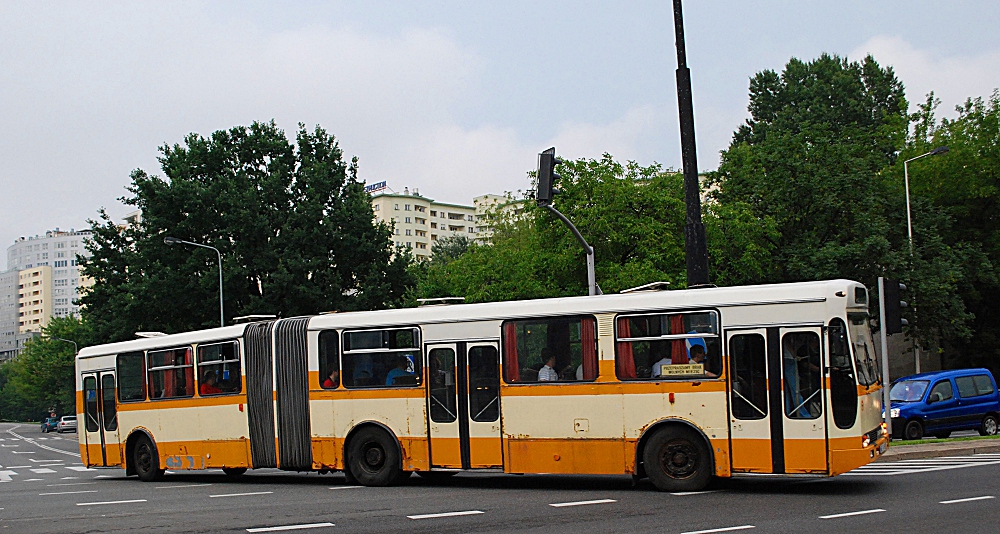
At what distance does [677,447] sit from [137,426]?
11151mm

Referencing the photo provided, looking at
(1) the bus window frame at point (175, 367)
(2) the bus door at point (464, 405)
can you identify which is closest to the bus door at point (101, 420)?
(1) the bus window frame at point (175, 367)

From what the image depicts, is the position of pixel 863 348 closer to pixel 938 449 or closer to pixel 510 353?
pixel 510 353

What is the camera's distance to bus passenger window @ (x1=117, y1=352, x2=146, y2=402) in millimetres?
20062

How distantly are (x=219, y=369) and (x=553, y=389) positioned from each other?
6732mm

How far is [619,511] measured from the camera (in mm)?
11789

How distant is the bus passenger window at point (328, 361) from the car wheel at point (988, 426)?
1792 centimetres

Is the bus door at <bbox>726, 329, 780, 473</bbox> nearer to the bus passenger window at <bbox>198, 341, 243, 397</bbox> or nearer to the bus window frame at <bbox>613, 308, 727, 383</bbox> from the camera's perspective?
the bus window frame at <bbox>613, 308, 727, 383</bbox>

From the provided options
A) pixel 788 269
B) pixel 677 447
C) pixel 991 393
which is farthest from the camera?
pixel 788 269

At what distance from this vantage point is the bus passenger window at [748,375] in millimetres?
13445

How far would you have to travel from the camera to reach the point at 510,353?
15242mm

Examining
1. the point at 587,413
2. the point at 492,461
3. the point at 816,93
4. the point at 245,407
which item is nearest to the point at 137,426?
the point at 245,407

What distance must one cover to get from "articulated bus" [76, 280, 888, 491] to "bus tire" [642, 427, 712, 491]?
0.06 feet

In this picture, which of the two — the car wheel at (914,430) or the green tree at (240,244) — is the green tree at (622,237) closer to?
the green tree at (240,244)

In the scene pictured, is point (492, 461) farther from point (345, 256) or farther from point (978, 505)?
point (345, 256)
